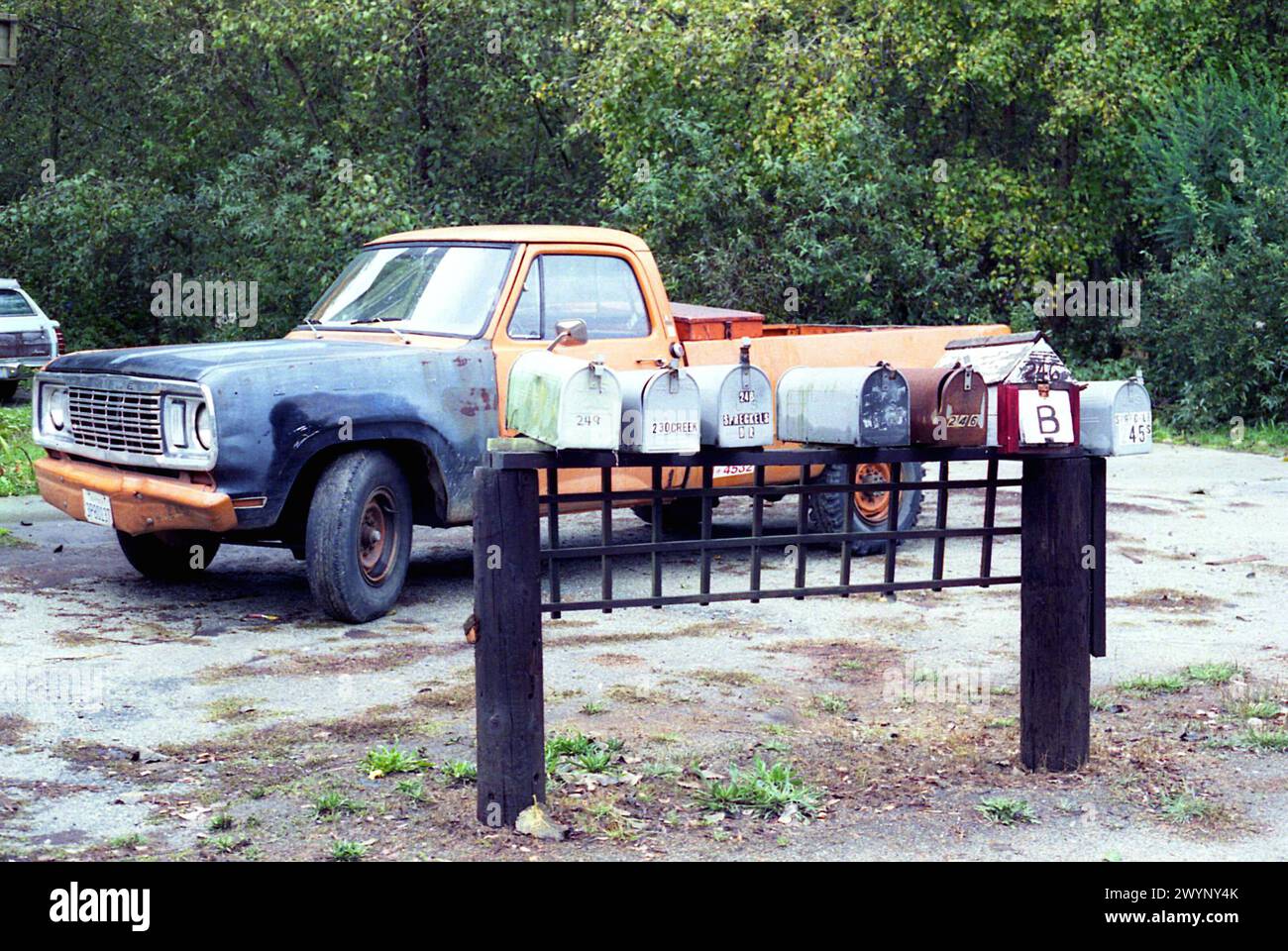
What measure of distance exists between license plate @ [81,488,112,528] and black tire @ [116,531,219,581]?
0.64 m

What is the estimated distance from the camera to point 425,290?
816 cm

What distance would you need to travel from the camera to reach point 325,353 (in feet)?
24.0

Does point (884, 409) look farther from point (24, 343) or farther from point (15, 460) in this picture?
point (24, 343)

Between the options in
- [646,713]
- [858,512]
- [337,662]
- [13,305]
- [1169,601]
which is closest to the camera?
[646,713]

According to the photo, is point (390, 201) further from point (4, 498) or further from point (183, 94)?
point (4, 498)

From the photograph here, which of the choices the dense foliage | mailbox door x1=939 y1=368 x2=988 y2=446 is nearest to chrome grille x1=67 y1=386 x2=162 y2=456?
mailbox door x1=939 y1=368 x2=988 y2=446

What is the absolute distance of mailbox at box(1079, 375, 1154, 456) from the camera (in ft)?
15.9

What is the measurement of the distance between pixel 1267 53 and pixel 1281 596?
46.1 ft

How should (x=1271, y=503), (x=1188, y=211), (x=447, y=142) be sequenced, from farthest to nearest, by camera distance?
(x=447, y=142) < (x=1188, y=211) < (x=1271, y=503)

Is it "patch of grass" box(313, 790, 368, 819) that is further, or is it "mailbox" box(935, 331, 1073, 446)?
"mailbox" box(935, 331, 1073, 446)

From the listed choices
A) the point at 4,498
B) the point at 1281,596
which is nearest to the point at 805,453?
the point at 1281,596

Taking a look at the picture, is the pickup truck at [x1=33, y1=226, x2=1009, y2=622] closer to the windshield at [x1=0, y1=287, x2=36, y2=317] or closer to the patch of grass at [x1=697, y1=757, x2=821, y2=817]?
the patch of grass at [x1=697, y1=757, x2=821, y2=817]

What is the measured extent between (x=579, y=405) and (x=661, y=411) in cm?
25

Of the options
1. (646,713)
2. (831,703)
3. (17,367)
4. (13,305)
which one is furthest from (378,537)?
(13,305)
